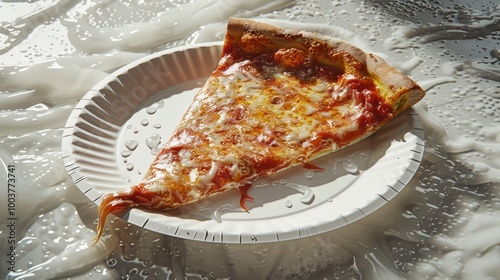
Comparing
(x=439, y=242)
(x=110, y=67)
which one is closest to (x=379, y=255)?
(x=439, y=242)

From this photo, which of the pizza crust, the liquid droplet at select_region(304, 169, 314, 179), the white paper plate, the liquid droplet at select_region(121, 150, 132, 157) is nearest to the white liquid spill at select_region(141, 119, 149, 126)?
the white paper plate

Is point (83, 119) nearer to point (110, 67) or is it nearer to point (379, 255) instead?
point (110, 67)

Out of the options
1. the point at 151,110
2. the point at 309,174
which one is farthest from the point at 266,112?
the point at 151,110

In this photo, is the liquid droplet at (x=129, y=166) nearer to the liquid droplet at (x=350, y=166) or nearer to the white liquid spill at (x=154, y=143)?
the white liquid spill at (x=154, y=143)

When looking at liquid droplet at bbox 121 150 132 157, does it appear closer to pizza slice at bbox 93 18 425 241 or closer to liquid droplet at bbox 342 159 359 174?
pizza slice at bbox 93 18 425 241

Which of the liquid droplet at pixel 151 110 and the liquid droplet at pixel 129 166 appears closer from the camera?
the liquid droplet at pixel 129 166

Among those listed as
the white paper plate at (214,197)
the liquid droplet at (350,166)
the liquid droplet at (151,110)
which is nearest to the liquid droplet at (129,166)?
the white paper plate at (214,197)
